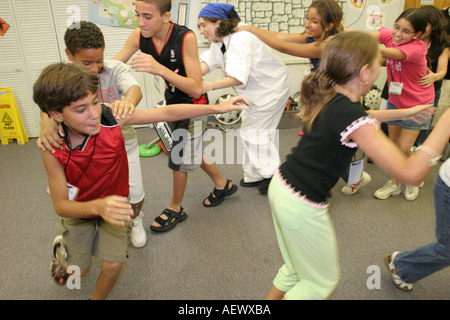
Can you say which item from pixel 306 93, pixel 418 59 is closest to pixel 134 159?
pixel 306 93

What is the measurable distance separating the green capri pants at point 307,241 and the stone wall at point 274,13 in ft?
11.1

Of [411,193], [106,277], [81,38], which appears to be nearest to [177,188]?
[106,277]

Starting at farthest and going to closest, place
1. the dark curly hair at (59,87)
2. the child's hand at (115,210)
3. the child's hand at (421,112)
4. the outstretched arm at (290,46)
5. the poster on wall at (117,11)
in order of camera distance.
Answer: the poster on wall at (117,11), the outstretched arm at (290,46), the child's hand at (421,112), the dark curly hair at (59,87), the child's hand at (115,210)

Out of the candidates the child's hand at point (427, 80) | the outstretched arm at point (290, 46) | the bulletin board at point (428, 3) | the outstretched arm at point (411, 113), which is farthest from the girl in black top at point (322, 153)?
the bulletin board at point (428, 3)

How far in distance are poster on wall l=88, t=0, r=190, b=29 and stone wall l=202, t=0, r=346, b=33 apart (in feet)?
2.04

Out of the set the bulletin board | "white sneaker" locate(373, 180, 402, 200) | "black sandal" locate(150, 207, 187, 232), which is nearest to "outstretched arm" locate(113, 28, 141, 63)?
"black sandal" locate(150, 207, 187, 232)

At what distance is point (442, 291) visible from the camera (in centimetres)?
170

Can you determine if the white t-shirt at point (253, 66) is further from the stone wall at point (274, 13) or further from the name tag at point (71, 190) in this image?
the stone wall at point (274, 13)

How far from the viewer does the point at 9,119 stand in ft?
12.3

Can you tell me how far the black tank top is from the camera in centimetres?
189

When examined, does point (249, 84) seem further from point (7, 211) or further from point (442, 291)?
point (7, 211)

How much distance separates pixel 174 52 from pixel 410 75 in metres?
1.69

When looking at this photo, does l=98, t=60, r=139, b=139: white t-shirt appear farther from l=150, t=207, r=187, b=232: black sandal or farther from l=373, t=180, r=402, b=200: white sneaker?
l=373, t=180, r=402, b=200: white sneaker

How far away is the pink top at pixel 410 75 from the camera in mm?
2244
